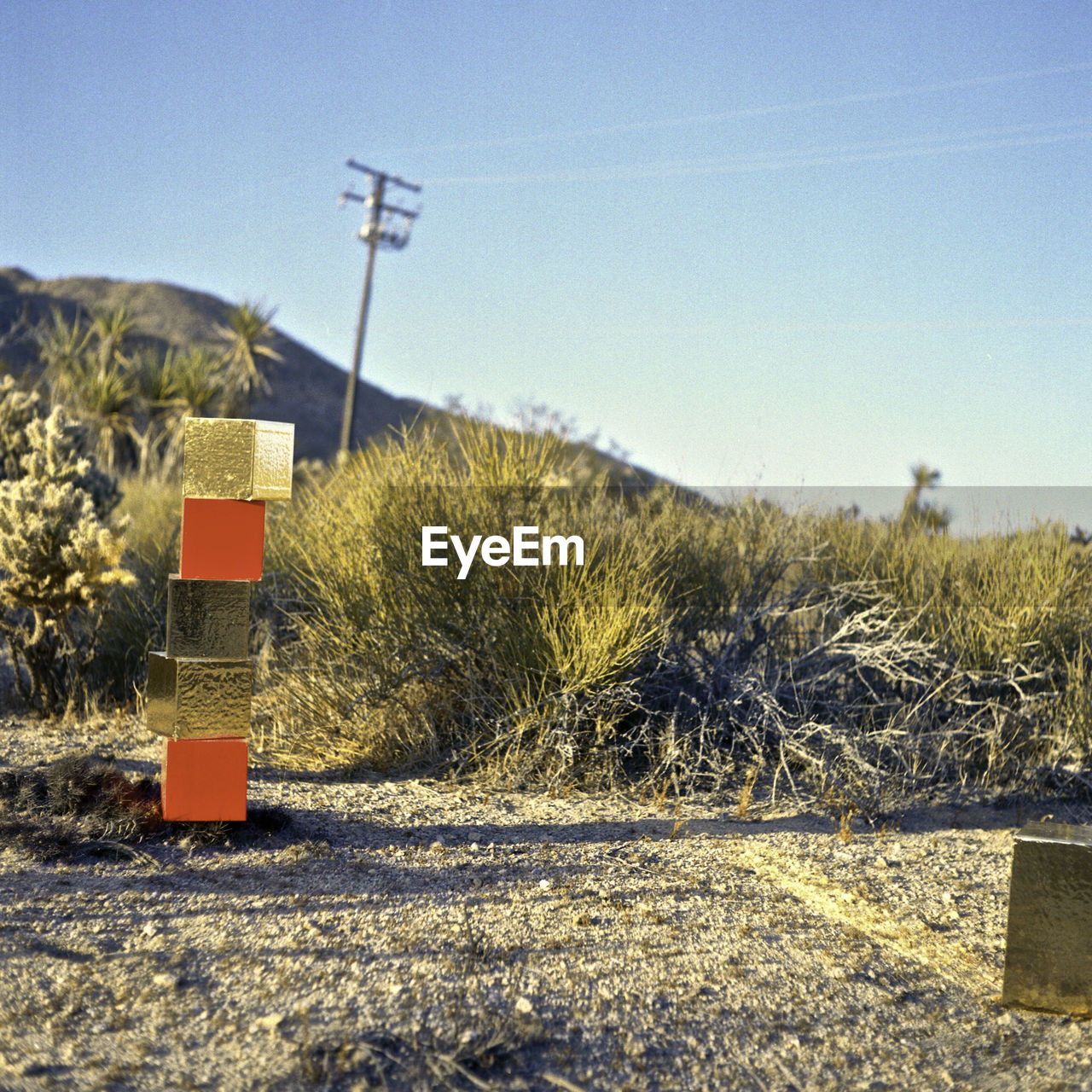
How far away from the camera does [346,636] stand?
7.47 m

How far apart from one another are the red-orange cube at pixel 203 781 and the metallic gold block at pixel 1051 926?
3378mm

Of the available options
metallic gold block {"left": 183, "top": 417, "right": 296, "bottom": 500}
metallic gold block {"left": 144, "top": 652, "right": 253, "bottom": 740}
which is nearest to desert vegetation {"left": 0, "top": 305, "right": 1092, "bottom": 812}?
metallic gold block {"left": 144, "top": 652, "right": 253, "bottom": 740}

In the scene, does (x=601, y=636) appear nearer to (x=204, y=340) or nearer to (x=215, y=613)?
(x=215, y=613)

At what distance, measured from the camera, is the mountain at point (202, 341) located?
48.3 metres

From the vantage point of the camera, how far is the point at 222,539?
5234 millimetres

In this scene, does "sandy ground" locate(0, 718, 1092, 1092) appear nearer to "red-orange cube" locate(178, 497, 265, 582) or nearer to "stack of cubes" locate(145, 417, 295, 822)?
"stack of cubes" locate(145, 417, 295, 822)

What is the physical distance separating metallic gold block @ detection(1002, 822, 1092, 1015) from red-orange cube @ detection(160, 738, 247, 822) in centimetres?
338

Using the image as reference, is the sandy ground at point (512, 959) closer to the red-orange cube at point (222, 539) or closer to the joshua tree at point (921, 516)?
the red-orange cube at point (222, 539)

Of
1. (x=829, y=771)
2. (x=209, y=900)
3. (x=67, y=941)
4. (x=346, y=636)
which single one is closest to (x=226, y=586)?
(x=209, y=900)

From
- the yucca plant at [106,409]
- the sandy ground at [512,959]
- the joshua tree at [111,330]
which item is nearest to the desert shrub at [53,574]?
the sandy ground at [512,959]

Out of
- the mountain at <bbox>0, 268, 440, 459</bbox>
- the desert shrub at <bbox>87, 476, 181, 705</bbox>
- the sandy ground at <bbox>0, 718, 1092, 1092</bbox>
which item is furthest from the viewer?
the mountain at <bbox>0, 268, 440, 459</bbox>

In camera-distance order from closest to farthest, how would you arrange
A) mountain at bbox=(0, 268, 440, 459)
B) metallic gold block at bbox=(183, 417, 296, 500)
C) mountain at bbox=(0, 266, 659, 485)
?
metallic gold block at bbox=(183, 417, 296, 500) < mountain at bbox=(0, 266, 659, 485) < mountain at bbox=(0, 268, 440, 459)

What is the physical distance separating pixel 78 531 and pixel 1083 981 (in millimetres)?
6729

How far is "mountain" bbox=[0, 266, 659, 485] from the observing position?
4831 cm
